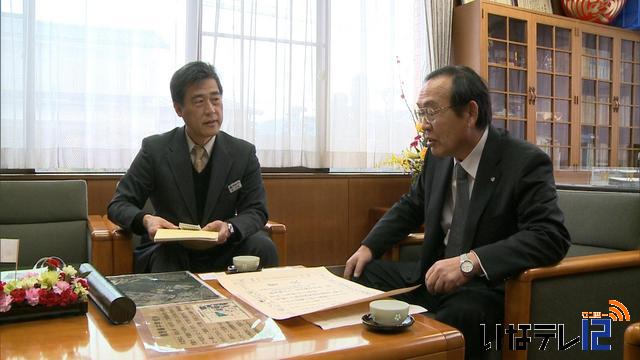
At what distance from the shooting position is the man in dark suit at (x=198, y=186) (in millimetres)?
2070

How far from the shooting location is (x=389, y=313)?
1.02m

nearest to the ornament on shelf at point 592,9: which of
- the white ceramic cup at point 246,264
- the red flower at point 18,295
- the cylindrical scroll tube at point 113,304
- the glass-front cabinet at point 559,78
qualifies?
the glass-front cabinet at point 559,78

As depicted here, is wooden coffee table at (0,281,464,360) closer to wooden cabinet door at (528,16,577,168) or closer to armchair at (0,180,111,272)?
armchair at (0,180,111,272)

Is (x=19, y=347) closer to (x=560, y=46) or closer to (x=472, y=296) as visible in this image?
(x=472, y=296)

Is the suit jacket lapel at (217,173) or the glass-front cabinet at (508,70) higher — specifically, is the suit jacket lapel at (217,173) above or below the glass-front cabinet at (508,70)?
below

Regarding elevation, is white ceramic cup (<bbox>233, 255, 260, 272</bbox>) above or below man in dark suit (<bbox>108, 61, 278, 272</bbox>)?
below

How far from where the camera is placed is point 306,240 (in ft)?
11.4

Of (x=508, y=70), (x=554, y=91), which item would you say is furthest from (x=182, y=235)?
(x=554, y=91)

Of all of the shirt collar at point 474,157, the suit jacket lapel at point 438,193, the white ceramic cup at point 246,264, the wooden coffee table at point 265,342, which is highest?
the shirt collar at point 474,157

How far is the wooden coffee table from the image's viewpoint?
2.96ft

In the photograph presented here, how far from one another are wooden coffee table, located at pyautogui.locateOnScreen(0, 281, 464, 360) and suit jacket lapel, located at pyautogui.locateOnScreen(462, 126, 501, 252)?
58 centimetres

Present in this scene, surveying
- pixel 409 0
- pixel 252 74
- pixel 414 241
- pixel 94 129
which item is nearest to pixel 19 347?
pixel 414 241

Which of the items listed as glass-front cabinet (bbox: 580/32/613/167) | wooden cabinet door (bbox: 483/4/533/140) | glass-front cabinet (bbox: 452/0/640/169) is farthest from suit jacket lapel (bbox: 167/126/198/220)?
glass-front cabinet (bbox: 580/32/613/167)

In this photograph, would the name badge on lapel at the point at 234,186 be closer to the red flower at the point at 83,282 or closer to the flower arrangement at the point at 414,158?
the red flower at the point at 83,282
